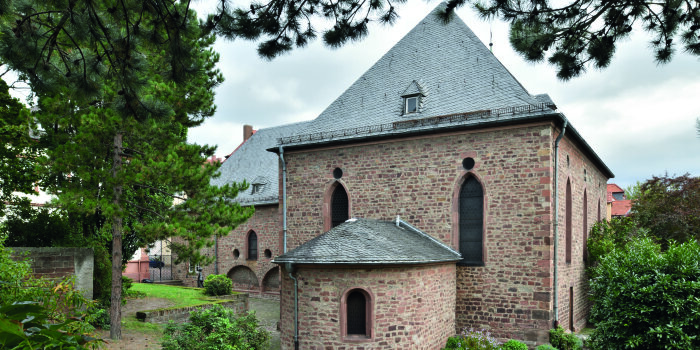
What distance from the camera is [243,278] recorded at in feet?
76.9

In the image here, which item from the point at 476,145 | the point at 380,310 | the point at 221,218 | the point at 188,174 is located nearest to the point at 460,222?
the point at 476,145

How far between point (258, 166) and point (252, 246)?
14.8 ft

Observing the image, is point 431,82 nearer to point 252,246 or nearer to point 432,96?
point 432,96

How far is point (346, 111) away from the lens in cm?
1569

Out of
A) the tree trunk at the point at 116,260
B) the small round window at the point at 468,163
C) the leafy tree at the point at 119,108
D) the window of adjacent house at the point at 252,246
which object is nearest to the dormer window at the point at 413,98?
the small round window at the point at 468,163

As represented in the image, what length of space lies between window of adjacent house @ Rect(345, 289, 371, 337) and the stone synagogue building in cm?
2

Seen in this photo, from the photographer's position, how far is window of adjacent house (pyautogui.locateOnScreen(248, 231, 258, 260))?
2303cm

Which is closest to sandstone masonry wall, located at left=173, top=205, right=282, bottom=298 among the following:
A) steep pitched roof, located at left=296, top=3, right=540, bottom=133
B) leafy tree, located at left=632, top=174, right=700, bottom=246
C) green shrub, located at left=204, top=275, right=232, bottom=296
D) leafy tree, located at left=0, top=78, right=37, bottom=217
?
green shrub, located at left=204, top=275, right=232, bottom=296

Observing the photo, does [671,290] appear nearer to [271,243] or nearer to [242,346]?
[242,346]

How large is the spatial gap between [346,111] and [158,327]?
8938 millimetres

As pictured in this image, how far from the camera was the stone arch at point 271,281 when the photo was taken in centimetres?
2208

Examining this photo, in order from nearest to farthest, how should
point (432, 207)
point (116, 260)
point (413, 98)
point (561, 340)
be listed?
1. point (561, 340)
2. point (116, 260)
3. point (432, 207)
4. point (413, 98)

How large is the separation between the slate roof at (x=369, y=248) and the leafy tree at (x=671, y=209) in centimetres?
1462

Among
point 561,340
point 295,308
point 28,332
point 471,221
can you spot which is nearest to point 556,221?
point 471,221
